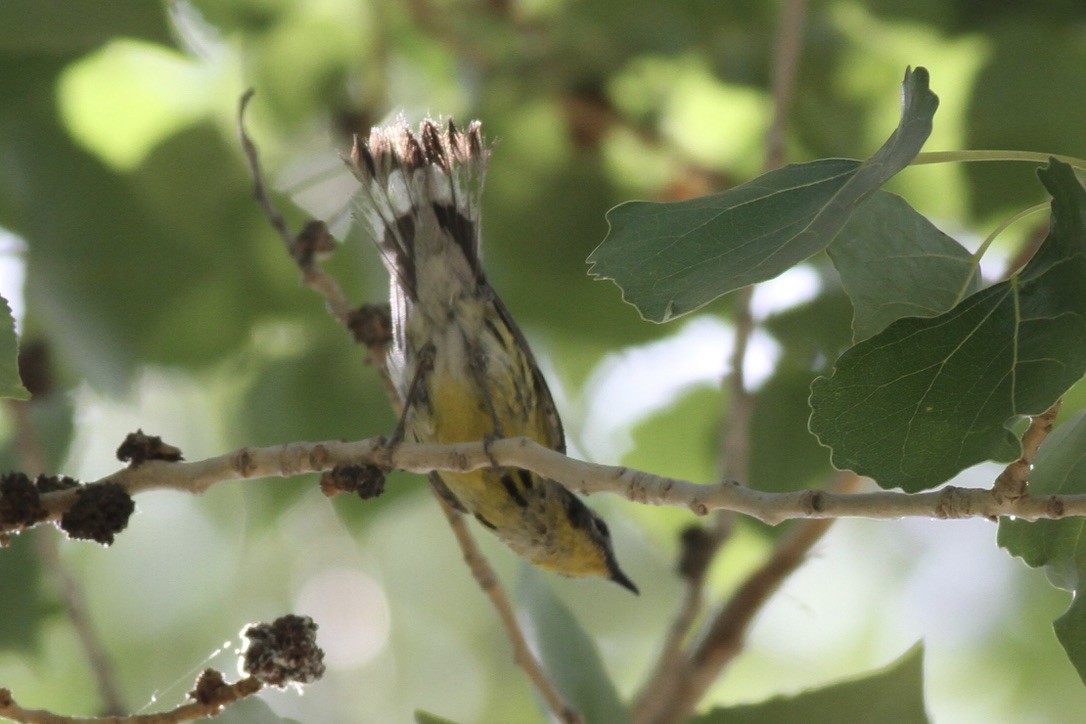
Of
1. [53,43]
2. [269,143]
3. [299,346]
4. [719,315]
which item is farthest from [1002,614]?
[53,43]

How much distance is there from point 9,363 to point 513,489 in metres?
1.79

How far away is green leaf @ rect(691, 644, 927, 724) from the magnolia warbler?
0.99 metres

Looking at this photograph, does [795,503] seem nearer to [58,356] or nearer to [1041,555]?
[1041,555]

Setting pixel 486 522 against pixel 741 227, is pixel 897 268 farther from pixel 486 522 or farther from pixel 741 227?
pixel 486 522

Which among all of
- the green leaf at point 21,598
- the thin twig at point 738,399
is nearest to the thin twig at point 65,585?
the green leaf at point 21,598

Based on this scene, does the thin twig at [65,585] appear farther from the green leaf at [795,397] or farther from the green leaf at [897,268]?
the green leaf at [897,268]

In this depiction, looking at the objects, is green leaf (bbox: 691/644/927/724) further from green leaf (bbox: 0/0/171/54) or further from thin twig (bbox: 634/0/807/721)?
green leaf (bbox: 0/0/171/54)

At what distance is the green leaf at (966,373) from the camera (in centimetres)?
163

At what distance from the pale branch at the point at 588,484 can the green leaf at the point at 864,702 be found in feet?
2.44

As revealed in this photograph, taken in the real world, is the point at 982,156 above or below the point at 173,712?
above

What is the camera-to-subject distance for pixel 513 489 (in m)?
3.32

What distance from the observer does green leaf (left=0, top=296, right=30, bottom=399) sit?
1.67 metres

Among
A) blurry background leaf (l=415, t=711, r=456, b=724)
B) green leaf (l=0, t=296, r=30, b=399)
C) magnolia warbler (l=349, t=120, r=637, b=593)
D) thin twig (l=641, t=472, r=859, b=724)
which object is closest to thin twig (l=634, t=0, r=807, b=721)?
thin twig (l=641, t=472, r=859, b=724)

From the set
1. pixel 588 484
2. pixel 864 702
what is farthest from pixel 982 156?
pixel 864 702
